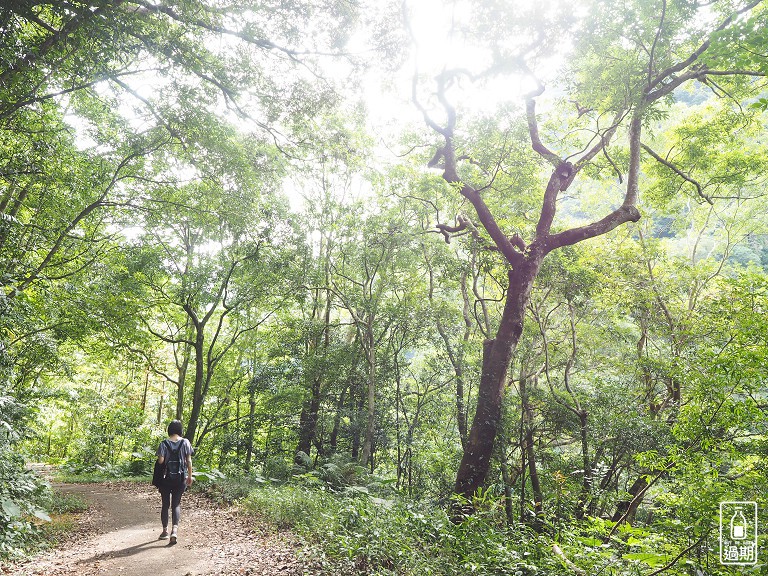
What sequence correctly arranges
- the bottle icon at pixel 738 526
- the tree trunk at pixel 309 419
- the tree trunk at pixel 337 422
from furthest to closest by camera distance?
the tree trunk at pixel 309 419 < the tree trunk at pixel 337 422 < the bottle icon at pixel 738 526

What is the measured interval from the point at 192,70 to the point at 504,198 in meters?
8.61

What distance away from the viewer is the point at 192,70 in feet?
24.5

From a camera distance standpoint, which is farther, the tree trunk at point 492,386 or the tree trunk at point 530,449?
the tree trunk at point 530,449

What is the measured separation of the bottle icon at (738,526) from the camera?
3916 mm

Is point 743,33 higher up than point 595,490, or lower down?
higher up

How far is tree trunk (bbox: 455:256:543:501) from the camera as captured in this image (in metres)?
8.70

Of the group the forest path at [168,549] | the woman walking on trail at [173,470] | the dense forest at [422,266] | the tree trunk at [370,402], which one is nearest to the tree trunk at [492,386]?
the dense forest at [422,266]

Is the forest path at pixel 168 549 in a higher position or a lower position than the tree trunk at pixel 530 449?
lower

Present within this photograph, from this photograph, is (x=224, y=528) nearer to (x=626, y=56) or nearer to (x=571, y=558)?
(x=571, y=558)

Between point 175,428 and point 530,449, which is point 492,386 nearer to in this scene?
point 530,449

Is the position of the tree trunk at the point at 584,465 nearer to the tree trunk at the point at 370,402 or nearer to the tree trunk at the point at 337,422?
the tree trunk at the point at 370,402

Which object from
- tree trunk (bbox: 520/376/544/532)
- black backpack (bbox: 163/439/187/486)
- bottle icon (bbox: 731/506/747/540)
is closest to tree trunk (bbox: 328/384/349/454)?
tree trunk (bbox: 520/376/544/532)

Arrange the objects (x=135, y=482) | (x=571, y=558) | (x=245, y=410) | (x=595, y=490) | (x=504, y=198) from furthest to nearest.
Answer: (x=245, y=410) → (x=135, y=482) → (x=504, y=198) → (x=595, y=490) → (x=571, y=558)

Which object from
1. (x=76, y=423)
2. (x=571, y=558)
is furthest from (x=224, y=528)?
(x=76, y=423)
